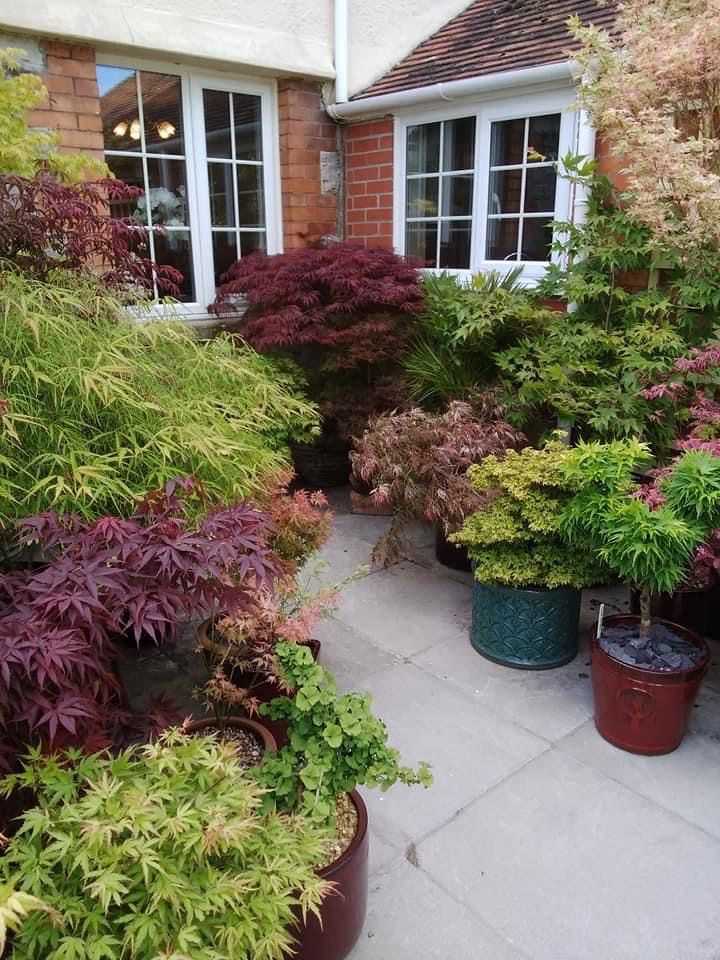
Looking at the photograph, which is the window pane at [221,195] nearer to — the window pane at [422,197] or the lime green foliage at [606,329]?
the window pane at [422,197]

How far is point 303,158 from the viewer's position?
238 inches

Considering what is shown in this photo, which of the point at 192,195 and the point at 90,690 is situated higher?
the point at 192,195

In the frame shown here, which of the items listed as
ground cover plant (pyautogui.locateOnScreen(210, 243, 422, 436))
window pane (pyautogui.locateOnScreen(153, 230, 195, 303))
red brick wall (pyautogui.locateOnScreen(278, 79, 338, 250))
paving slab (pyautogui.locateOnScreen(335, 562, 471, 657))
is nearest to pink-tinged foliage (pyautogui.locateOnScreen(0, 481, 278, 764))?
paving slab (pyautogui.locateOnScreen(335, 562, 471, 657))

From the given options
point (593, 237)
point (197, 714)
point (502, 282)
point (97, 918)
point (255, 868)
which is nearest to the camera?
point (97, 918)

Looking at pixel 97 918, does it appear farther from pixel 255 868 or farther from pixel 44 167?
pixel 44 167

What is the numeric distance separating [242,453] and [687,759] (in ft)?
7.23

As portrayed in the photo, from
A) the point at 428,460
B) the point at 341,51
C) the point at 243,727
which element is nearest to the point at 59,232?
the point at 428,460

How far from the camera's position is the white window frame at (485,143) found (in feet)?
16.0

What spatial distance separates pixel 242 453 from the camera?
9.66 ft

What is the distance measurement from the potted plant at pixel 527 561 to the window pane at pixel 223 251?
3.29 meters

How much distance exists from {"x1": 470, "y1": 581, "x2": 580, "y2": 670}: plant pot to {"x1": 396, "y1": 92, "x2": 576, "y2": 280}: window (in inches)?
99.9

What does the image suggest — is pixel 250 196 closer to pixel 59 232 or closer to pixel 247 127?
pixel 247 127

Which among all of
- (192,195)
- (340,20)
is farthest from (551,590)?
(340,20)

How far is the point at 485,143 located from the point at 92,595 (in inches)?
188
